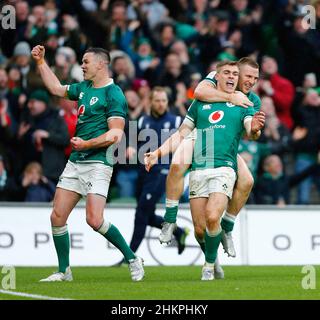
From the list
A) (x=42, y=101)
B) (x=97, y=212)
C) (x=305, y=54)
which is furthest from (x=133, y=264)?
(x=305, y=54)

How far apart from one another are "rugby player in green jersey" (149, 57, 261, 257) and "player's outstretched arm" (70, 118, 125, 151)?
3.29ft

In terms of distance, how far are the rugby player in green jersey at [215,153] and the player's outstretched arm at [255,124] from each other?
0.02 meters

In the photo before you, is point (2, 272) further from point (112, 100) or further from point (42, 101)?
point (42, 101)

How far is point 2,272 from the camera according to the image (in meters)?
14.6

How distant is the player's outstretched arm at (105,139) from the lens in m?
12.9

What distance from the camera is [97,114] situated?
13242 millimetres

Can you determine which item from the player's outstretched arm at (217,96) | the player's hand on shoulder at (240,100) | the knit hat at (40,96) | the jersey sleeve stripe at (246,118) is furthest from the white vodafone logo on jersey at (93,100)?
the knit hat at (40,96)

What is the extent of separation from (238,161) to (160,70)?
798cm

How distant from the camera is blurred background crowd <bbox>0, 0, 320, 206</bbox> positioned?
1964 centimetres

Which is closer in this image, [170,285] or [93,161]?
[170,285]

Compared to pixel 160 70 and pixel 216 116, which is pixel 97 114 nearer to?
pixel 216 116

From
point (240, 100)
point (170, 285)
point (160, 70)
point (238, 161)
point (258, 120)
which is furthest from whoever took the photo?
point (160, 70)

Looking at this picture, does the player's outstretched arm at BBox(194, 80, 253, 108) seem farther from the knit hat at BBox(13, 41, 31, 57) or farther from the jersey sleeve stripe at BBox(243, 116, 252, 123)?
the knit hat at BBox(13, 41, 31, 57)

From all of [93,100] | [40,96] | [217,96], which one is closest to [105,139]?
[93,100]
